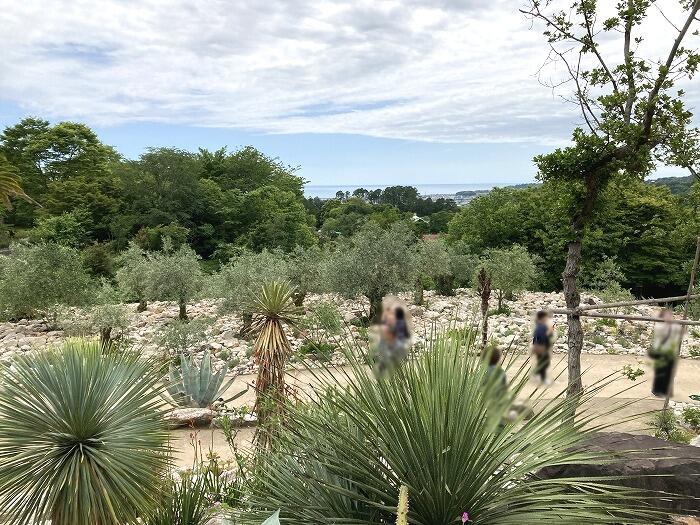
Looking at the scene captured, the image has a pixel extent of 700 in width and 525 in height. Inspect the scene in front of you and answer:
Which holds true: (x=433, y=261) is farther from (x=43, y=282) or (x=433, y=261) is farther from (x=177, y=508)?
(x=177, y=508)

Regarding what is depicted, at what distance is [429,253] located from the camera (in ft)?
78.3

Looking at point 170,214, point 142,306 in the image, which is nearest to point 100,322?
point 142,306

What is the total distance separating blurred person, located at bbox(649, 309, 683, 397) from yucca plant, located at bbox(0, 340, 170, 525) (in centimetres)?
482

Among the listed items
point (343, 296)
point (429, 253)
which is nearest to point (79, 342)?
point (343, 296)

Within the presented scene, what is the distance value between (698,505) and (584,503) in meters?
3.14

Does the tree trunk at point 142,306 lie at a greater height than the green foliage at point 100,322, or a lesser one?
lesser

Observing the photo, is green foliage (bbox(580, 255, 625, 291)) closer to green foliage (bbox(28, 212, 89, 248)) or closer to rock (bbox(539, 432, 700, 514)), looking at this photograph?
rock (bbox(539, 432, 700, 514))

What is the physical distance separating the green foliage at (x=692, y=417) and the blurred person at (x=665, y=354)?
37.7 ft

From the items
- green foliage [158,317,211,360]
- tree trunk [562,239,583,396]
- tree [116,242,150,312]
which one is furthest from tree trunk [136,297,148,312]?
tree trunk [562,239,583,396]

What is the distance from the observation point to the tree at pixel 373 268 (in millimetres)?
18016

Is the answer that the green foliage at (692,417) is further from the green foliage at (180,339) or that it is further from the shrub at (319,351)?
the green foliage at (180,339)

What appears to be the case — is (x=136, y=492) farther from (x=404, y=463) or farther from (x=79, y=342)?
(x=404, y=463)

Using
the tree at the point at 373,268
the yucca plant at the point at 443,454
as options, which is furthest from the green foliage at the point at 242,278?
the yucca plant at the point at 443,454

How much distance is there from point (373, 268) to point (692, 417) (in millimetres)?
10443
